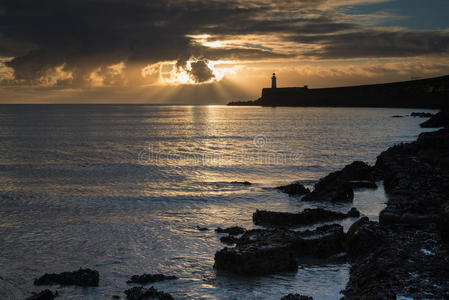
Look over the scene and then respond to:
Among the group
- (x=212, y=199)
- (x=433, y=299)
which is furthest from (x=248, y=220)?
(x=433, y=299)

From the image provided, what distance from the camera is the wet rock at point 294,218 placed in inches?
522

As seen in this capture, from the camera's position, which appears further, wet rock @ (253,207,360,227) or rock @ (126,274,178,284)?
wet rock @ (253,207,360,227)

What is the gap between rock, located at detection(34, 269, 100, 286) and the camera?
8.97 metres

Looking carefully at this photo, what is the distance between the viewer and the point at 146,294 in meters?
8.25

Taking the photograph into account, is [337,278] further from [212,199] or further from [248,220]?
[212,199]

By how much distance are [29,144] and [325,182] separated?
37617 millimetres

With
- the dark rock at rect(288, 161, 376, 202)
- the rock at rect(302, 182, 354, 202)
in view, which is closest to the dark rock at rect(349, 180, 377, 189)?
the dark rock at rect(288, 161, 376, 202)

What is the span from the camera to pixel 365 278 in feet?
26.5

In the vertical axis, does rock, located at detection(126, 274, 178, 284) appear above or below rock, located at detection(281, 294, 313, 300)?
below

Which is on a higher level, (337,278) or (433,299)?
(433,299)

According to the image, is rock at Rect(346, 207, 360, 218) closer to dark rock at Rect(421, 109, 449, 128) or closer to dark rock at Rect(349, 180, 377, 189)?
dark rock at Rect(349, 180, 377, 189)

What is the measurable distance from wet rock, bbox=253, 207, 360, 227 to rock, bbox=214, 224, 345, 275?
2232 millimetres

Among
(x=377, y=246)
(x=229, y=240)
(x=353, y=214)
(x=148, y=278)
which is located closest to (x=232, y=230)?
(x=229, y=240)

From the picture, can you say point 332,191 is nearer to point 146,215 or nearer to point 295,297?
point 146,215
